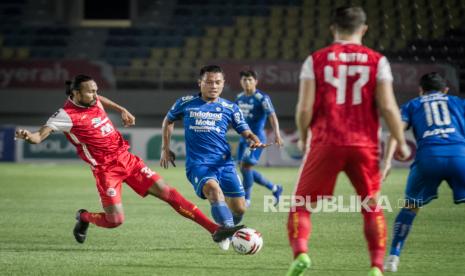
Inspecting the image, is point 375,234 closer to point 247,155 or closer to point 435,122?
point 435,122

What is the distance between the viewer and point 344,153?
5.82 metres

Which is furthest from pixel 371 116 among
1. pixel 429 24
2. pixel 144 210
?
pixel 429 24

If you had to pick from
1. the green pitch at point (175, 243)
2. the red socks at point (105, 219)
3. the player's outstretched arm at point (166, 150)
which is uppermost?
the player's outstretched arm at point (166, 150)

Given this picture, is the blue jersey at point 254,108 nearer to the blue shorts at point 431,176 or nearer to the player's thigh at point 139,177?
the player's thigh at point 139,177

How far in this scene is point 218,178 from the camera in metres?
8.74

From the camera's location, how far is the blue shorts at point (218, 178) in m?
8.64

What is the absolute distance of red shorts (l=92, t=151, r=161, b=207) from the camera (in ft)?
28.5

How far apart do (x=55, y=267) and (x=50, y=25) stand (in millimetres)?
23373

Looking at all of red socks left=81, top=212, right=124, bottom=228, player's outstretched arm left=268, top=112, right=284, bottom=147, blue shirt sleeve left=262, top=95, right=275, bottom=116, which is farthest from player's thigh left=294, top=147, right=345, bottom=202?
blue shirt sleeve left=262, top=95, right=275, bottom=116

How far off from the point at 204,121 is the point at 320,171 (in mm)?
3134

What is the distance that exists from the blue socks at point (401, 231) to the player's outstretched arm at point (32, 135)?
10.7 ft

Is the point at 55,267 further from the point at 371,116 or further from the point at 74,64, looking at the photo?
the point at 74,64

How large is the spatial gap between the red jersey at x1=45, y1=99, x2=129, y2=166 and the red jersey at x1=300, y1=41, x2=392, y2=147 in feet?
11.2

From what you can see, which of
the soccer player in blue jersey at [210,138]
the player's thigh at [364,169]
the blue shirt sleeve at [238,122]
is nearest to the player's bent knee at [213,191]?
the soccer player in blue jersey at [210,138]
